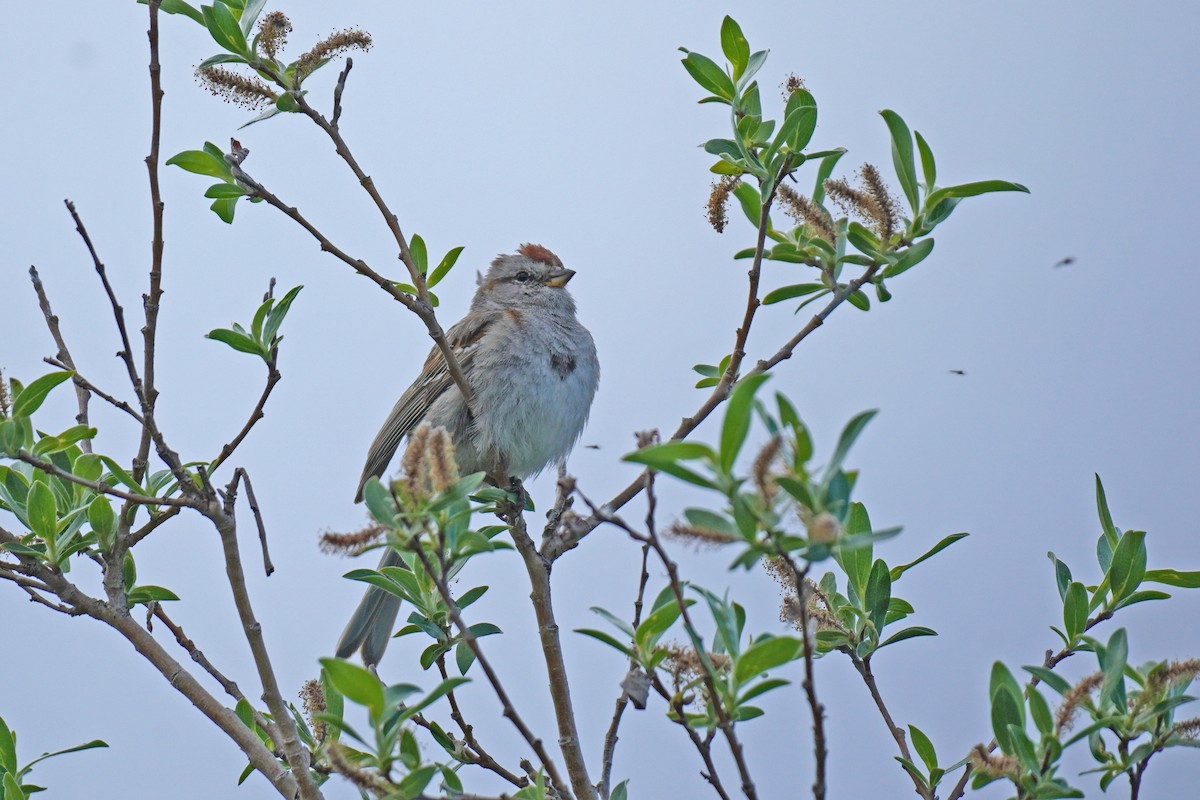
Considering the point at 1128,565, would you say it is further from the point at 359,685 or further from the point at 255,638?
the point at 255,638

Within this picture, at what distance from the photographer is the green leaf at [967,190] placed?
2621 millimetres

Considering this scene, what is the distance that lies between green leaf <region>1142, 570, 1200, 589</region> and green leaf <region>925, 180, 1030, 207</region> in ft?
3.26

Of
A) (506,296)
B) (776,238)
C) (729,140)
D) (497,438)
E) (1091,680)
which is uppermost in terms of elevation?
(506,296)

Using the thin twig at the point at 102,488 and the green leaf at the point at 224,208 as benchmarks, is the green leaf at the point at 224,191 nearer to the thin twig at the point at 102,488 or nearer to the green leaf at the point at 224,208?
the green leaf at the point at 224,208

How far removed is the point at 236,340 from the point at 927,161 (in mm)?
1817

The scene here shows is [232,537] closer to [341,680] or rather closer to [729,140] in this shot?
[341,680]

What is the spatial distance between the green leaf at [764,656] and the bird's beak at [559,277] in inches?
152

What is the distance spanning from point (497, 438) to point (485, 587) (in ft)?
5.46

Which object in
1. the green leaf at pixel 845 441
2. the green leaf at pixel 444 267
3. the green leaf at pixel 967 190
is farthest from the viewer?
the green leaf at pixel 444 267

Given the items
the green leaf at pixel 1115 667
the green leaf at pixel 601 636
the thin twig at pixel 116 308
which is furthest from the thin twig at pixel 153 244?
the green leaf at pixel 1115 667

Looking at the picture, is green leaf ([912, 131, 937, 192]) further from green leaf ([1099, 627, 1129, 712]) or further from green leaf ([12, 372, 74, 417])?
green leaf ([12, 372, 74, 417])

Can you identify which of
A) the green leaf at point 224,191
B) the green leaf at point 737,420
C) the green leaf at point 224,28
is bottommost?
the green leaf at point 737,420

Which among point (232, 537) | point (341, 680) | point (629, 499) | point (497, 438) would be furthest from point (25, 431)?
point (497, 438)

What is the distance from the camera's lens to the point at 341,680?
2.03 metres
